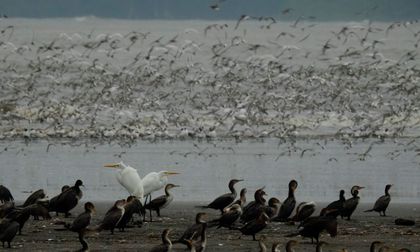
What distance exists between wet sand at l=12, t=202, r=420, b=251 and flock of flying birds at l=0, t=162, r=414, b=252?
0.34 feet

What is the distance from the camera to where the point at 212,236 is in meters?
13.6

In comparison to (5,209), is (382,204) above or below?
above

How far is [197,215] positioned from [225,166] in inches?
361

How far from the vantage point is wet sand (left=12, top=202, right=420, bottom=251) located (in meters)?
12.6

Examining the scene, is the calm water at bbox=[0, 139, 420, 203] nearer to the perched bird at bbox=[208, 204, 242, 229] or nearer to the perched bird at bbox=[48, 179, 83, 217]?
the perched bird at bbox=[48, 179, 83, 217]

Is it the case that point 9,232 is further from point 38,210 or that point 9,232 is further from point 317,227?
point 317,227

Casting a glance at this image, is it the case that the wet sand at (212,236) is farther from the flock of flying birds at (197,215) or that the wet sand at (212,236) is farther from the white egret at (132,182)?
the white egret at (132,182)

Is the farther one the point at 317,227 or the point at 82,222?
the point at 82,222

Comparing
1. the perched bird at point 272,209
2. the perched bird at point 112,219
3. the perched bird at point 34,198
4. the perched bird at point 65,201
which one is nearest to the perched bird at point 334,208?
the perched bird at point 272,209

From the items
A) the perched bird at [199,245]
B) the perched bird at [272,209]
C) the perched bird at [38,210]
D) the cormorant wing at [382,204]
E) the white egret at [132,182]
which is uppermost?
the white egret at [132,182]

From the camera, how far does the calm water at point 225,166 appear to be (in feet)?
61.0

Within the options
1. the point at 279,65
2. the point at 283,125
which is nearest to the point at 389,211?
the point at 283,125

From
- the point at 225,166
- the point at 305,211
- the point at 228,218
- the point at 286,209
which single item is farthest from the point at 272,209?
the point at 225,166

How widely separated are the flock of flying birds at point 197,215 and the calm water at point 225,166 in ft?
5.95
